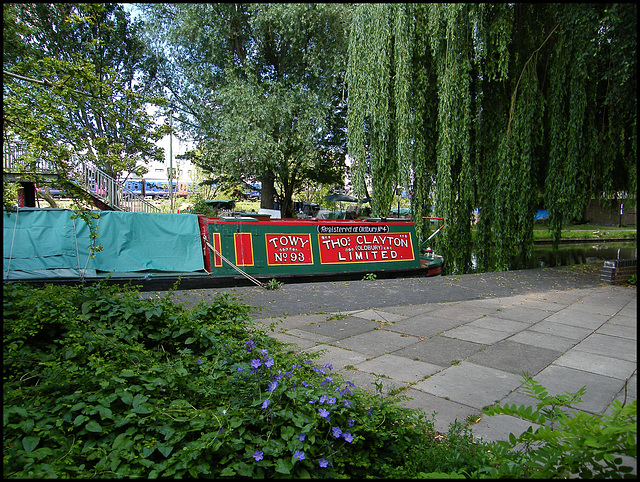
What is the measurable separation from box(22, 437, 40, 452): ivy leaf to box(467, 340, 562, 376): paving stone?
3675mm

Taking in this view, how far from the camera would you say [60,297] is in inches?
140

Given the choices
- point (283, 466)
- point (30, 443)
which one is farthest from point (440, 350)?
point (30, 443)

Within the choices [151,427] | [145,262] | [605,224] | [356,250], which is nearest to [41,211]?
[145,262]

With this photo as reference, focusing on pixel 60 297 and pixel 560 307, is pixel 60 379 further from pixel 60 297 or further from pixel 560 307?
pixel 560 307

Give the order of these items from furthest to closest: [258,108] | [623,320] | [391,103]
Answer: [258,108], [391,103], [623,320]

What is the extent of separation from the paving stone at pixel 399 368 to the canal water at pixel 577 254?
11796 millimetres

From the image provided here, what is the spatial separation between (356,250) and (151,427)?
8141 millimetres

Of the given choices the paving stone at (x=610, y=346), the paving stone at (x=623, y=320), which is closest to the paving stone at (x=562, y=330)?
the paving stone at (x=610, y=346)

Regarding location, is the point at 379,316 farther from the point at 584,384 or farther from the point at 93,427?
the point at 93,427

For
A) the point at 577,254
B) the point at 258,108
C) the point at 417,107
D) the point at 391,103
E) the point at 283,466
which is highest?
the point at 258,108

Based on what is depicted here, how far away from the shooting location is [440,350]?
15.4 feet

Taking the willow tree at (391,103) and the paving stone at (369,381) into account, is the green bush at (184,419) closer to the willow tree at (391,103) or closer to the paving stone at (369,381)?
the paving stone at (369,381)

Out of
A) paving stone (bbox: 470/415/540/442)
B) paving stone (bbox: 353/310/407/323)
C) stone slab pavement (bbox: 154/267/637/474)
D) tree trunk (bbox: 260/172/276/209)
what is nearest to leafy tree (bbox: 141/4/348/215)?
tree trunk (bbox: 260/172/276/209)

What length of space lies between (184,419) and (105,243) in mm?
7030
